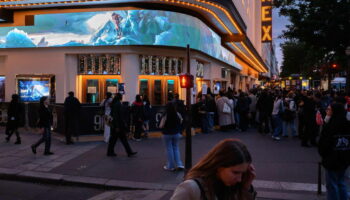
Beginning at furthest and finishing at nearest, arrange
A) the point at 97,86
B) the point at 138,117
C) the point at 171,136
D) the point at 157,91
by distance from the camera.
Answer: the point at 157,91 → the point at 97,86 → the point at 138,117 → the point at 171,136

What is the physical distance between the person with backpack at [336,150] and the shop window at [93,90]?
13.9 metres

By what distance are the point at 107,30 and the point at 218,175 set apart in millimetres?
14818

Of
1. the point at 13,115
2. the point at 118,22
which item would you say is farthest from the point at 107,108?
the point at 118,22

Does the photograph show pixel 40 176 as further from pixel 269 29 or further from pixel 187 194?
pixel 269 29

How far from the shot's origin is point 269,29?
4466cm

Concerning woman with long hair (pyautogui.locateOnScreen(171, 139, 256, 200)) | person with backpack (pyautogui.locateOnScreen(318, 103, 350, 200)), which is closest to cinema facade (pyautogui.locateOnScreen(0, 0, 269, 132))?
person with backpack (pyautogui.locateOnScreen(318, 103, 350, 200))

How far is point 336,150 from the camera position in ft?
15.0

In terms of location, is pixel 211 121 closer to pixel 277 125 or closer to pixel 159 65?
pixel 277 125

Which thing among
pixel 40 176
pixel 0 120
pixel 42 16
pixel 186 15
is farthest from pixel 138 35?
pixel 40 176

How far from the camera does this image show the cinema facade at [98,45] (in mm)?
15797

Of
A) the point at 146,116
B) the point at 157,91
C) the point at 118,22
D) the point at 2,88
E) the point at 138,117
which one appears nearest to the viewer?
the point at 138,117

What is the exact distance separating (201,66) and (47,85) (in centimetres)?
922

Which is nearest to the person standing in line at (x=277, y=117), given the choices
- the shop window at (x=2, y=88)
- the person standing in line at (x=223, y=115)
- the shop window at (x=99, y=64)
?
the person standing in line at (x=223, y=115)

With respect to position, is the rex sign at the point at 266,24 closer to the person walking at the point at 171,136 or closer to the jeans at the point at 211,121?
the jeans at the point at 211,121
